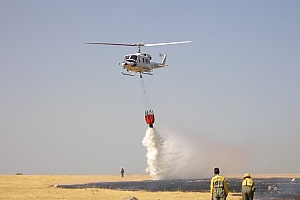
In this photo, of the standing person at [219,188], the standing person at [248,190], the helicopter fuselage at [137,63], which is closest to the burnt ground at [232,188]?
the helicopter fuselage at [137,63]

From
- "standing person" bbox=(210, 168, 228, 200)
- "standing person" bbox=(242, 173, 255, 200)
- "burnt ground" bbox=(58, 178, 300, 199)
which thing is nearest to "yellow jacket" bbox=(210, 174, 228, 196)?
"standing person" bbox=(210, 168, 228, 200)

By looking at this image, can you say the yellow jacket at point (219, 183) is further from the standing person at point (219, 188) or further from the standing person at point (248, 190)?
the standing person at point (248, 190)

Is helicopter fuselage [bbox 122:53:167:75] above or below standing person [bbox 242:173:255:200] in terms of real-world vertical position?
above

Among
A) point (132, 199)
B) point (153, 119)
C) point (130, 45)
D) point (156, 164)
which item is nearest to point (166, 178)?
point (156, 164)

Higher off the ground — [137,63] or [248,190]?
[137,63]

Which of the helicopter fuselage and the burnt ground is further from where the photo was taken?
the helicopter fuselage

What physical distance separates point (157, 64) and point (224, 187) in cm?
4410

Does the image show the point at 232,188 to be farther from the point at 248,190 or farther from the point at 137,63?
the point at 248,190

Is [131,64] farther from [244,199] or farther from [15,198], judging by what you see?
[244,199]

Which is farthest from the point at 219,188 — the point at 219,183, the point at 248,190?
the point at 248,190

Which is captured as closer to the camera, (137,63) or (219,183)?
(219,183)

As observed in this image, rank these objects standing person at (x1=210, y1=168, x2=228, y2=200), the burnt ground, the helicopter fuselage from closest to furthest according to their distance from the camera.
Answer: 1. standing person at (x1=210, y1=168, x2=228, y2=200)
2. the burnt ground
3. the helicopter fuselage

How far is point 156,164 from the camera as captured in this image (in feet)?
260

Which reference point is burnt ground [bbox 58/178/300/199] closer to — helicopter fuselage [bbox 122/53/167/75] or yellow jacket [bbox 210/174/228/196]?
helicopter fuselage [bbox 122/53/167/75]
